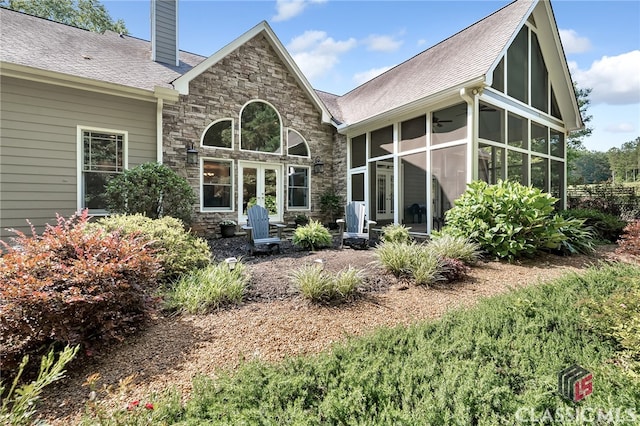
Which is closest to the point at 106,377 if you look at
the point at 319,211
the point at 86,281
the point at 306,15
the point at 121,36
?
the point at 86,281

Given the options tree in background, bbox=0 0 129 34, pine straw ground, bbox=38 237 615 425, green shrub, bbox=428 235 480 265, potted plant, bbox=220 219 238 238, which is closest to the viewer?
pine straw ground, bbox=38 237 615 425

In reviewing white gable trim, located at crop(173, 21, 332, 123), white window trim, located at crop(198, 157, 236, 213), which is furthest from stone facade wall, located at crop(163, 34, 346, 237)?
white gable trim, located at crop(173, 21, 332, 123)

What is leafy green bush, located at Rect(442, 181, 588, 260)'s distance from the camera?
Answer: 520 cm

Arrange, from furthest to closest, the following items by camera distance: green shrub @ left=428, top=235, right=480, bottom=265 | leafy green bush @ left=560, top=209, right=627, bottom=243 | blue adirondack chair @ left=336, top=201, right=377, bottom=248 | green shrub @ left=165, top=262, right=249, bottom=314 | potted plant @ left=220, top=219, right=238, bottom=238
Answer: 1. potted plant @ left=220, top=219, right=238, bottom=238
2. leafy green bush @ left=560, top=209, right=627, bottom=243
3. blue adirondack chair @ left=336, top=201, right=377, bottom=248
4. green shrub @ left=428, top=235, right=480, bottom=265
5. green shrub @ left=165, top=262, right=249, bottom=314

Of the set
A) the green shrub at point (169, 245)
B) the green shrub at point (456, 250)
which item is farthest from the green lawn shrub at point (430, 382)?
the green shrub at point (169, 245)

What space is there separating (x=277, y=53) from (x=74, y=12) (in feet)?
49.3

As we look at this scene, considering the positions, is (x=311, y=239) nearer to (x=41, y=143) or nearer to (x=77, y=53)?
(x=41, y=143)

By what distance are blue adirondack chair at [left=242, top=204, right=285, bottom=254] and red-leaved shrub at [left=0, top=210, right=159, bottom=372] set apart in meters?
3.04

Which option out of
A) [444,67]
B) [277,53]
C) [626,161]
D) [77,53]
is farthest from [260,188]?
[626,161]

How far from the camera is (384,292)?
3789 millimetres

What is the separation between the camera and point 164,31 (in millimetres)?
8445

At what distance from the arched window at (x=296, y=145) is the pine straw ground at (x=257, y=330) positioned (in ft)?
17.2

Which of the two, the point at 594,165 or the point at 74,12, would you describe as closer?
the point at 74,12

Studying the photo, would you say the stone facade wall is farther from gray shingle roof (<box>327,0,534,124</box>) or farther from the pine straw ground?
the pine straw ground
